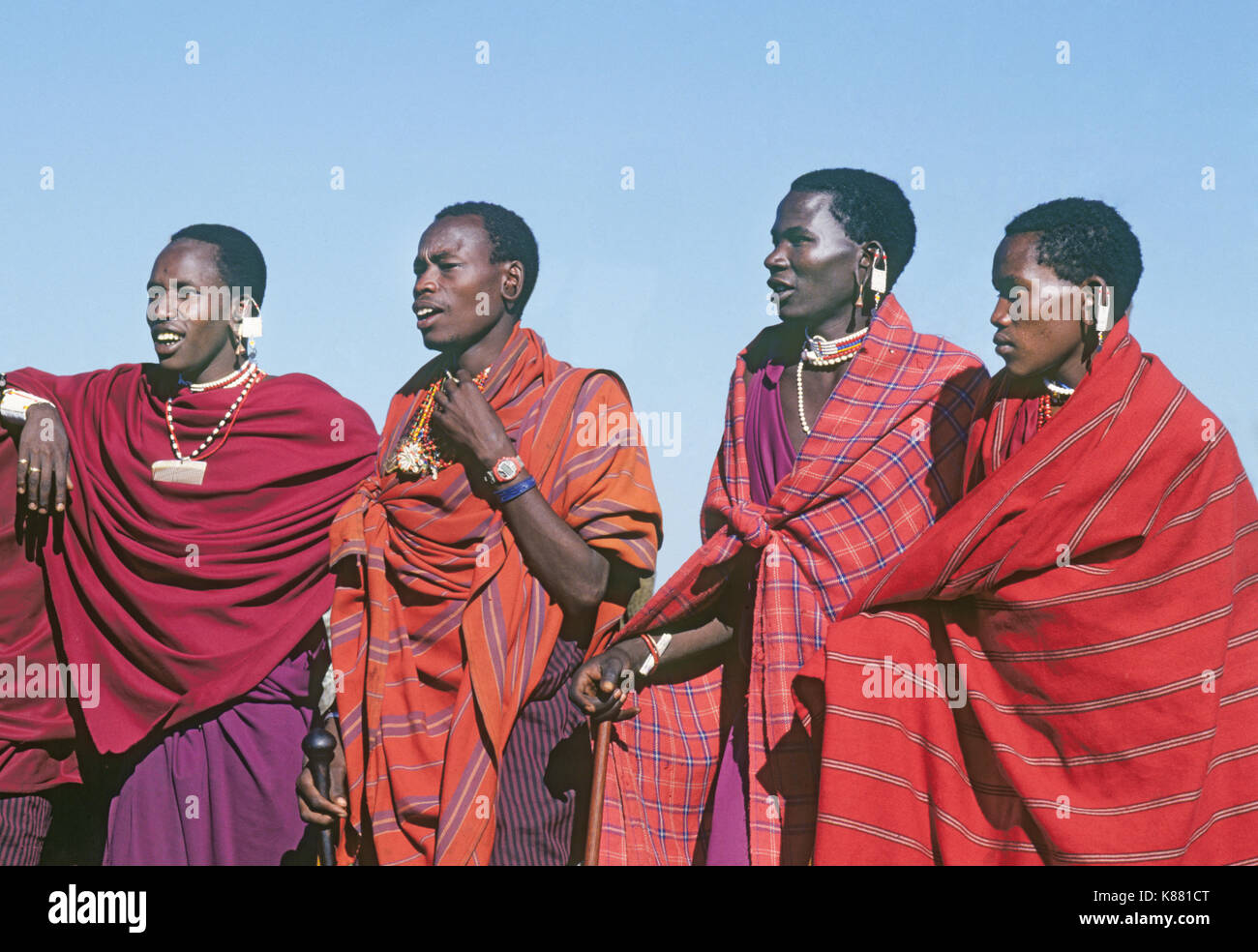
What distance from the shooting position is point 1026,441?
484 centimetres

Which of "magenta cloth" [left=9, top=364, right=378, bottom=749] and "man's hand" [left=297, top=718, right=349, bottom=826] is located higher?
"magenta cloth" [left=9, top=364, right=378, bottom=749]

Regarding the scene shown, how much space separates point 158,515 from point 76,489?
38cm

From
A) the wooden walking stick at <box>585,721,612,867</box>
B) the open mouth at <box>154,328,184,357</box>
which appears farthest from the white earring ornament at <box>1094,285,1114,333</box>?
the open mouth at <box>154,328,184,357</box>

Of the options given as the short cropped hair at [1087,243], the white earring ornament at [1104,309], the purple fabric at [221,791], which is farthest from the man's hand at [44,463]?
the white earring ornament at [1104,309]

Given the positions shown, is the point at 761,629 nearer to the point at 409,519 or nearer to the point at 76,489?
the point at 409,519

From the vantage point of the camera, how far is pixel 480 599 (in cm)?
525

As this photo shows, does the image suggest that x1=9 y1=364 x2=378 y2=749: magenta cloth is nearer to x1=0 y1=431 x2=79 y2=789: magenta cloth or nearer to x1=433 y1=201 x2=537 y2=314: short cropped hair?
x1=0 y1=431 x2=79 y2=789: magenta cloth

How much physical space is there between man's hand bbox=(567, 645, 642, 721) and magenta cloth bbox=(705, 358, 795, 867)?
388mm

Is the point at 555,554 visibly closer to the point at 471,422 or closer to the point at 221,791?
the point at 471,422

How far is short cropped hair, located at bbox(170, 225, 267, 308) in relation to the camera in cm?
582

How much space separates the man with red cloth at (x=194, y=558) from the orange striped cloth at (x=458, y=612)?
0.89 feet

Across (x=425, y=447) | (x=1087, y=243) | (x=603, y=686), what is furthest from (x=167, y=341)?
(x=1087, y=243)

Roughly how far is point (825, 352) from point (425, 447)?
63.2 inches

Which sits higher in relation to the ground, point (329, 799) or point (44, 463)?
point (44, 463)
